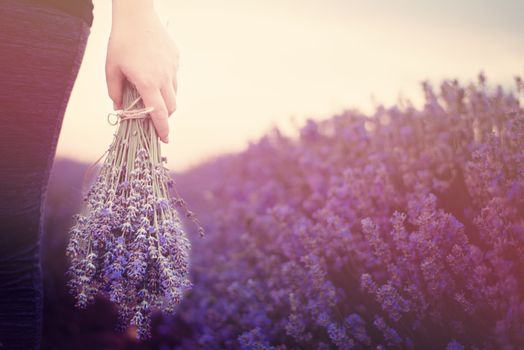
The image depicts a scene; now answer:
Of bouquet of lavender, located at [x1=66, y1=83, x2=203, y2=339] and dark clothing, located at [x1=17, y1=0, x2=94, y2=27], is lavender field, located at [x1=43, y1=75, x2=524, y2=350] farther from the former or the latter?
dark clothing, located at [x1=17, y1=0, x2=94, y2=27]

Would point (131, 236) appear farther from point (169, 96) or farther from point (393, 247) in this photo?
point (393, 247)

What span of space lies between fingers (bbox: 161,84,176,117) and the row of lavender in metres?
0.95

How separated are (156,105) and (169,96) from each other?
53mm

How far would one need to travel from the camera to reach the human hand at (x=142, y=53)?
3.86 feet

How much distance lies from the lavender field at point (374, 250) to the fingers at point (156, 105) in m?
0.78

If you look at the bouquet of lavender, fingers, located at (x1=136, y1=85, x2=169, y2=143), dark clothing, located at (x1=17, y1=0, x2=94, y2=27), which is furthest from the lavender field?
dark clothing, located at (x1=17, y1=0, x2=94, y2=27)

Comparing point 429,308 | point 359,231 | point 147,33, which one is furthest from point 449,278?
point 147,33

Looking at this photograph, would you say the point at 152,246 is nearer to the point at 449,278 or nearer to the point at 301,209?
the point at 449,278

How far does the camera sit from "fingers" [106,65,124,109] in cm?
125

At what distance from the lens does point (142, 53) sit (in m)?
1.18

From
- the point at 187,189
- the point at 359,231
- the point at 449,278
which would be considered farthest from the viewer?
the point at 187,189

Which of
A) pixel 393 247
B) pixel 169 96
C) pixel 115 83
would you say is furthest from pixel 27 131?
pixel 393 247

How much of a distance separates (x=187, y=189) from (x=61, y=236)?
203 cm

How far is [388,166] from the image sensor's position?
2.57 m
